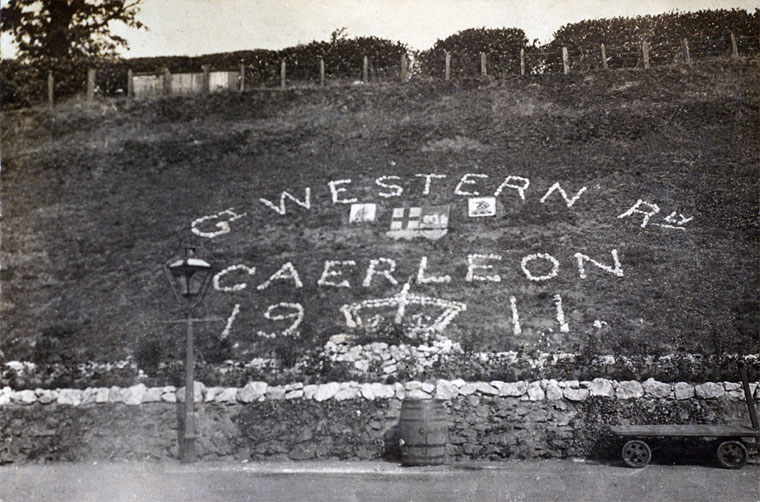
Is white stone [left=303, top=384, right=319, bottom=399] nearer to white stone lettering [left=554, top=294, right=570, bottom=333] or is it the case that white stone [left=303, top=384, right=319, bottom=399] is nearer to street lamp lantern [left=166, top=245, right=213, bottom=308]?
street lamp lantern [left=166, top=245, right=213, bottom=308]

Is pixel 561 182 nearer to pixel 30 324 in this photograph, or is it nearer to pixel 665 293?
pixel 665 293

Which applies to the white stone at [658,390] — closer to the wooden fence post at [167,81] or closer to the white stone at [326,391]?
the white stone at [326,391]

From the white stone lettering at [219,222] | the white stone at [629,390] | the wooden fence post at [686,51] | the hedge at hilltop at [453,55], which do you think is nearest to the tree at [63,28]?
the hedge at hilltop at [453,55]

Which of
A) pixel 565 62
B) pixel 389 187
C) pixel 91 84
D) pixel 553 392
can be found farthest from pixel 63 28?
pixel 553 392

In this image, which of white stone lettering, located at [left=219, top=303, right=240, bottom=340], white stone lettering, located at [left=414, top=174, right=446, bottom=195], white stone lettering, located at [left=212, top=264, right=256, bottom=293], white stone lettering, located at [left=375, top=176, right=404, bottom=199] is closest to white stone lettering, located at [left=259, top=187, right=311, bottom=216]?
white stone lettering, located at [left=375, top=176, right=404, bottom=199]

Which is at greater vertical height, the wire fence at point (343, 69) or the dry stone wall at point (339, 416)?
the wire fence at point (343, 69)

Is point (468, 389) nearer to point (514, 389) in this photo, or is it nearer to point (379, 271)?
point (514, 389)

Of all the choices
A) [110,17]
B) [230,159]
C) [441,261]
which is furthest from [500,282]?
[110,17]
